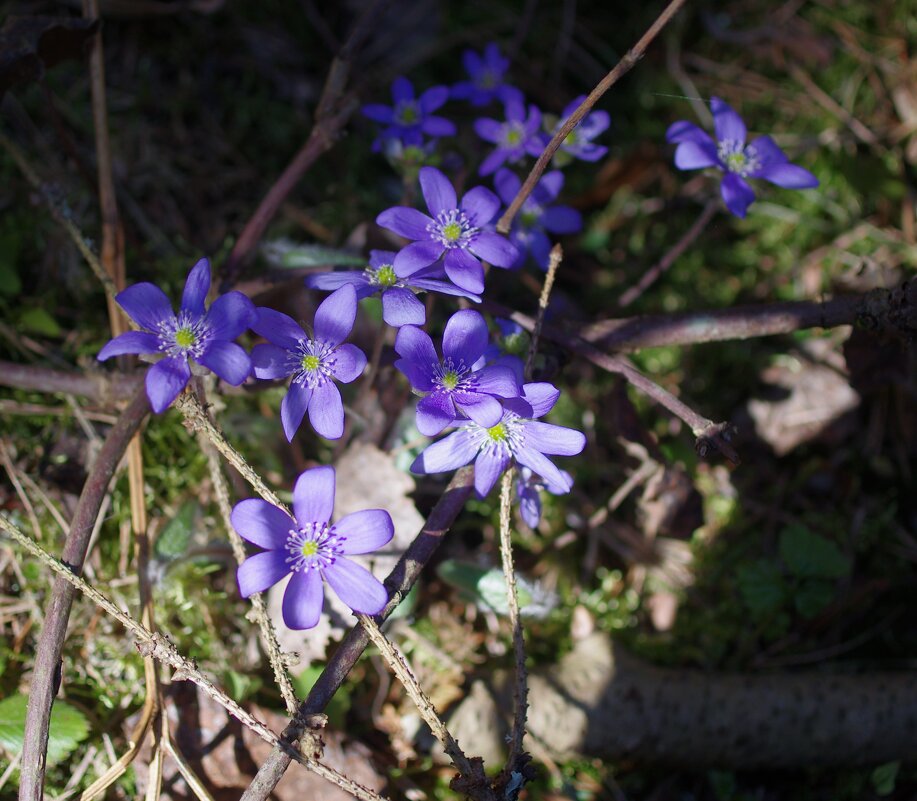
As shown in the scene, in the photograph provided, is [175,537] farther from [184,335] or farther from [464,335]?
[464,335]

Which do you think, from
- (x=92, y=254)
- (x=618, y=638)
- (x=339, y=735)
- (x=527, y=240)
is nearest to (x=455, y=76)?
(x=527, y=240)

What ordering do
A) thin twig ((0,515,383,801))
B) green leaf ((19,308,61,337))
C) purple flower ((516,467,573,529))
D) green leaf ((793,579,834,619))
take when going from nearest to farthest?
thin twig ((0,515,383,801)), purple flower ((516,467,573,529)), green leaf ((19,308,61,337)), green leaf ((793,579,834,619))

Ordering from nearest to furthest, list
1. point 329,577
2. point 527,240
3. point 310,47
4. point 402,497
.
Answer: point 329,577 → point 402,497 → point 527,240 → point 310,47

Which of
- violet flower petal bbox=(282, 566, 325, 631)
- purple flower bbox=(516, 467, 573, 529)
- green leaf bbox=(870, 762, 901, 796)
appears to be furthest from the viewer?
green leaf bbox=(870, 762, 901, 796)

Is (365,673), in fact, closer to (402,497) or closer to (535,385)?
(402,497)

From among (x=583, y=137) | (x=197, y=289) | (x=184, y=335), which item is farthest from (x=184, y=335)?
(x=583, y=137)

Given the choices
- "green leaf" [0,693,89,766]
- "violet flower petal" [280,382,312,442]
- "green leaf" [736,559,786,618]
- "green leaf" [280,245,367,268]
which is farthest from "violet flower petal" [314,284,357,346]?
"green leaf" [736,559,786,618]

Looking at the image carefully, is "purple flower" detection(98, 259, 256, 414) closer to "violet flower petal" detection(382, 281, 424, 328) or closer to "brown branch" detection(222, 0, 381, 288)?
"violet flower petal" detection(382, 281, 424, 328)
